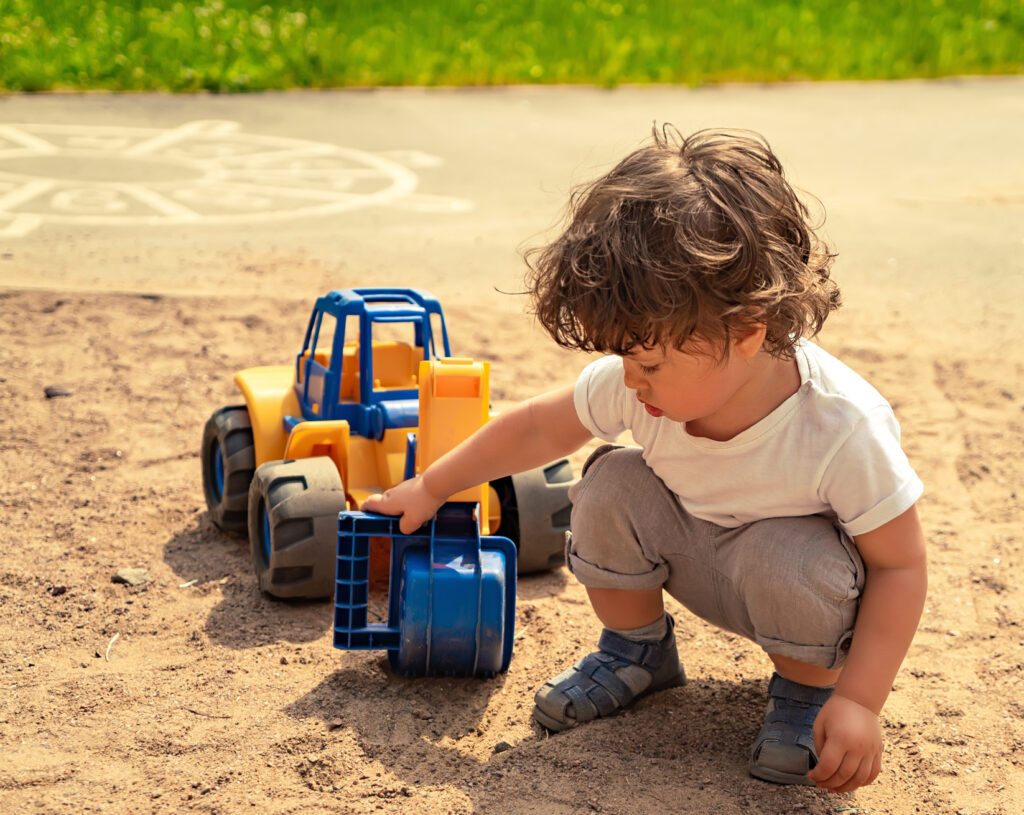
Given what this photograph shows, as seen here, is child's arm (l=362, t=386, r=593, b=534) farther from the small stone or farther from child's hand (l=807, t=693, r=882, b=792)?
the small stone

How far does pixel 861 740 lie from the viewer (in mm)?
1681

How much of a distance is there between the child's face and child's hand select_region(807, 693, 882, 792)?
0.48 metres

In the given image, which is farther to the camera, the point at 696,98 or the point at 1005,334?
the point at 696,98

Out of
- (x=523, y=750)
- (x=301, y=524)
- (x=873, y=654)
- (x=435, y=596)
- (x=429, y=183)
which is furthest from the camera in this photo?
(x=429, y=183)

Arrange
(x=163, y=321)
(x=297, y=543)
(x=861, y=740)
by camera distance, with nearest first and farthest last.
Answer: (x=861, y=740) < (x=297, y=543) < (x=163, y=321)

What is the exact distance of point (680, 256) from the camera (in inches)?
63.8

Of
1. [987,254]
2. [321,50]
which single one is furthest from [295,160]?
[987,254]

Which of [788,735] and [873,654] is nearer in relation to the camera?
[873,654]

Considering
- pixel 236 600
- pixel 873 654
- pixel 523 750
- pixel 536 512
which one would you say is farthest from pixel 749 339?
pixel 236 600

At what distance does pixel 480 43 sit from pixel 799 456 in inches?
373

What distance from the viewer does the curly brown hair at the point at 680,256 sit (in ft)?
5.32

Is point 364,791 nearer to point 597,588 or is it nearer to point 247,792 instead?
point 247,792

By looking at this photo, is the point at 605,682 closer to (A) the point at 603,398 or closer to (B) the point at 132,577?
(A) the point at 603,398

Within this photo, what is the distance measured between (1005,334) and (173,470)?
322 cm
